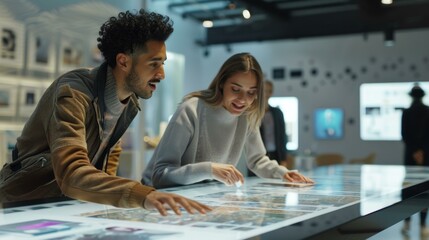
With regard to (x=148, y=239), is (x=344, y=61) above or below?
above

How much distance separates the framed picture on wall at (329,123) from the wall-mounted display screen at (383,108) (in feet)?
1.25

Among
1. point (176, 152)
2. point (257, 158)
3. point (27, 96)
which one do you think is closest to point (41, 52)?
point (27, 96)

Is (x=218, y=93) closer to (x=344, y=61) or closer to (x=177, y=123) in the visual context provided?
(x=177, y=123)

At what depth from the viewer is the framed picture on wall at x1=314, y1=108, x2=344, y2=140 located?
9367 mm

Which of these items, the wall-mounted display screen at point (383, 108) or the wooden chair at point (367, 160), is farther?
the wall-mounted display screen at point (383, 108)

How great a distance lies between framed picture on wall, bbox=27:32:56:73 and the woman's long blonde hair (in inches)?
127

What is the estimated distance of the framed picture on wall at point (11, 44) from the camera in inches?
186

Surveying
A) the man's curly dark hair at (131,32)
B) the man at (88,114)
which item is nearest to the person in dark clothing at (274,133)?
the man at (88,114)

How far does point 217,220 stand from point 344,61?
28.8 ft

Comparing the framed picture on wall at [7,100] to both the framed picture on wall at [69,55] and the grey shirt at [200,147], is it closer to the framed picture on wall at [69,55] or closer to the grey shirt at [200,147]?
the framed picture on wall at [69,55]

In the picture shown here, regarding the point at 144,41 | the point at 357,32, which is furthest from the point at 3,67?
the point at 357,32

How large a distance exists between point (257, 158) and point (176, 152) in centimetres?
56

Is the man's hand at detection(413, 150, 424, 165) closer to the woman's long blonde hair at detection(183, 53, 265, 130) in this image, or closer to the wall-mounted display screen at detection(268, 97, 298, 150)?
the wall-mounted display screen at detection(268, 97, 298, 150)

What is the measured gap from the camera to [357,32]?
309 inches
